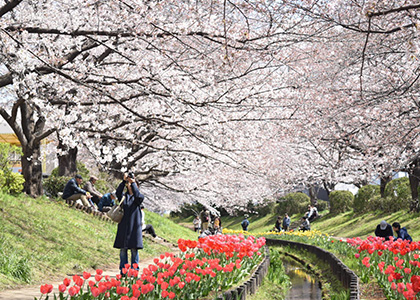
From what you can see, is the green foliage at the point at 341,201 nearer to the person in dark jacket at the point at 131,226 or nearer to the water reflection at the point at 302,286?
the water reflection at the point at 302,286

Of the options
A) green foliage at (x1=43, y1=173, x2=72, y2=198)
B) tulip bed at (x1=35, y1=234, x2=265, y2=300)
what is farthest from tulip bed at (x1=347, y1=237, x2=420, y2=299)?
green foliage at (x1=43, y1=173, x2=72, y2=198)

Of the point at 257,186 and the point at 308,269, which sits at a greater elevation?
the point at 257,186

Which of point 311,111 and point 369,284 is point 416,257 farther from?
point 311,111

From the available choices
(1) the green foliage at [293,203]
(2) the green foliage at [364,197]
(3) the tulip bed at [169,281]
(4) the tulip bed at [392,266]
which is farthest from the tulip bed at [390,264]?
(1) the green foliage at [293,203]

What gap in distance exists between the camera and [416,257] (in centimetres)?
773

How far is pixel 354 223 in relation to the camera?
95.7 feet

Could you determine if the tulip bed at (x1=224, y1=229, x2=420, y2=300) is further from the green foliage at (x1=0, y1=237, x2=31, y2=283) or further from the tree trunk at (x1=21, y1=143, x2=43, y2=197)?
the tree trunk at (x1=21, y1=143, x2=43, y2=197)

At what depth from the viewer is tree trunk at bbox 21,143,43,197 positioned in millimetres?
15344

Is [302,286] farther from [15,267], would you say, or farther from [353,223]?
[353,223]

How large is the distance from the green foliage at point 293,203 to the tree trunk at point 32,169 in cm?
2884

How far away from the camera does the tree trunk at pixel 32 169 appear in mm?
15344

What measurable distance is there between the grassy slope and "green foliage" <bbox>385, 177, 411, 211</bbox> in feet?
2.28

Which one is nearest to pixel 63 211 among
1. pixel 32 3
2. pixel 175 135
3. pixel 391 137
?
pixel 175 135

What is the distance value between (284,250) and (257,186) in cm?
912
